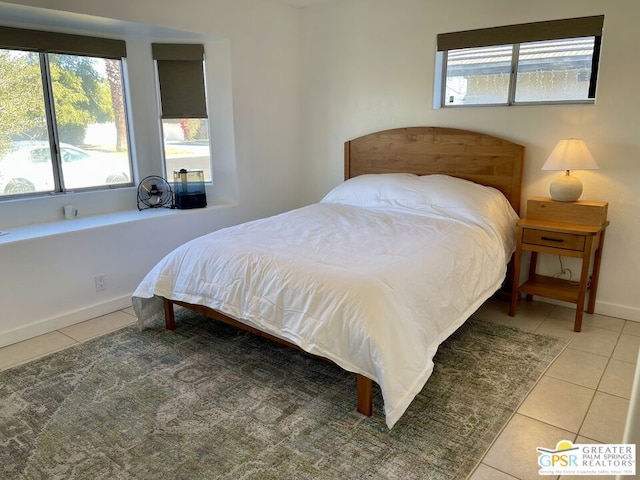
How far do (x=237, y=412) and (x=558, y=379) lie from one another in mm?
1711

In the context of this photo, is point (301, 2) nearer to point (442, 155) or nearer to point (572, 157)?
point (442, 155)

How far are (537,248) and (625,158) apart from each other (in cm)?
83

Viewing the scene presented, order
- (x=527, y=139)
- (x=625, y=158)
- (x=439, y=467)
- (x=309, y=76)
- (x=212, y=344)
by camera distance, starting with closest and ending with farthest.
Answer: (x=439, y=467) < (x=212, y=344) < (x=625, y=158) < (x=527, y=139) < (x=309, y=76)

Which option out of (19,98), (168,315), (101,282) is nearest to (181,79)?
(19,98)

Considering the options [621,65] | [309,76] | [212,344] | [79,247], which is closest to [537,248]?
[621,65]

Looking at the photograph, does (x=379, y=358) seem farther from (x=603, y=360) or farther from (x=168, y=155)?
(x=168, y=155)

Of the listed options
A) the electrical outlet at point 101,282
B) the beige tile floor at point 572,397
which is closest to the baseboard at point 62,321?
the electrical outlet at point 101,282

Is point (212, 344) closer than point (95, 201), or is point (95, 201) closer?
point (212, 344)

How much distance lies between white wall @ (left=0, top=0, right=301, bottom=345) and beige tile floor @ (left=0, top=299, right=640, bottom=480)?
23cm

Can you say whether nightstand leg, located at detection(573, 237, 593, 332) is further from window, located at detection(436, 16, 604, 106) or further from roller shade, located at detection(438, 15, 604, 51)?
roller shade, located at detection(438, 15, 604, 51)

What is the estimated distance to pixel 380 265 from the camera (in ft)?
7.44

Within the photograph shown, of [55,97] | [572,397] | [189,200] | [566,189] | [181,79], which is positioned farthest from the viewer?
[181,79]

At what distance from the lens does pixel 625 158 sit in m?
3.00

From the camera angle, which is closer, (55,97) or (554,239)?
(554,239)
